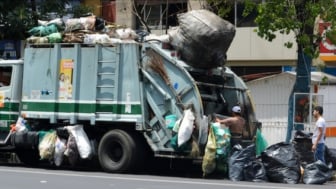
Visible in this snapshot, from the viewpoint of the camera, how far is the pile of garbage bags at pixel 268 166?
41.3 ft

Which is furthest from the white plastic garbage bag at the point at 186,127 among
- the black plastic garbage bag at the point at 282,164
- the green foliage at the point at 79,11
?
the green foliage at the point at 79,11

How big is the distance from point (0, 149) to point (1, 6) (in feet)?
19.6

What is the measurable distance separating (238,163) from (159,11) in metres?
14.5

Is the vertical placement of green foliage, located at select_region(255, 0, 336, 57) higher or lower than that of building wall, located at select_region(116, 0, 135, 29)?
lower

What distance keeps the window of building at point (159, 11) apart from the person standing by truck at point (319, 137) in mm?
12592

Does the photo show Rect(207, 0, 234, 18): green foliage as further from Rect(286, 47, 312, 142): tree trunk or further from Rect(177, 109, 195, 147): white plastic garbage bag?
Rect(177, 109, 195, 147): white plastic garbage bag

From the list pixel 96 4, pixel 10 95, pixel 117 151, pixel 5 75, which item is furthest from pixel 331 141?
pixel 96 4

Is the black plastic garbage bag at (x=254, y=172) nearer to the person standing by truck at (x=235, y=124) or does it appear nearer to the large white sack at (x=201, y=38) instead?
the person standing by truck at (x=235, y=124)

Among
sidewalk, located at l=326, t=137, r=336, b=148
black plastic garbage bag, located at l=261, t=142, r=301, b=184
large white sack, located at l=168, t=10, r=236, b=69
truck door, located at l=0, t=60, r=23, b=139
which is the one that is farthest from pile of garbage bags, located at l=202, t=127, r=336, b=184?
truck door, located at l=0, t=60, r=23, b=139

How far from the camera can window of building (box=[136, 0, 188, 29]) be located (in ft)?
84.7

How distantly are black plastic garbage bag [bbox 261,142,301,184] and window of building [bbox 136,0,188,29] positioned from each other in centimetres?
1301

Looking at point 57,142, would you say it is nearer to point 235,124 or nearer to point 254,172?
point 235,124

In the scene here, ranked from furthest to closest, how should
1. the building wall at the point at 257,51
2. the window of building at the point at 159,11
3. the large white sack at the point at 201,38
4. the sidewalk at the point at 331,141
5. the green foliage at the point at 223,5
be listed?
the window of building at the point at 159,11 → the building wall at the point at 257,51 → the sidewalk at the point at 331,141 → the green foliage at the point at 223,5 → the large white sack at the point at 201,38

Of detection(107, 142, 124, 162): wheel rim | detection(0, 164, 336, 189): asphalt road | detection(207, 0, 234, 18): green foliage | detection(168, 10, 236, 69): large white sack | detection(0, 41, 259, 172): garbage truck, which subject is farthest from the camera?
detection(207, 0, 234, 18): green foliage
